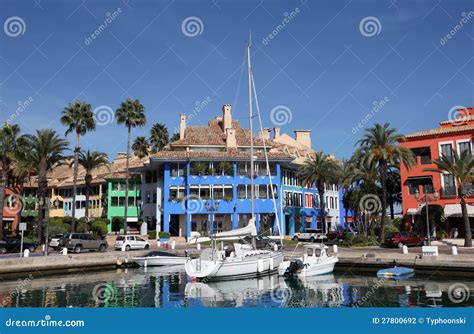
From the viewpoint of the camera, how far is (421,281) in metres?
28.0

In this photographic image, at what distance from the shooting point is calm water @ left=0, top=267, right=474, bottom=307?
21875mm

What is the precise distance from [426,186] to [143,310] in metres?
47.9

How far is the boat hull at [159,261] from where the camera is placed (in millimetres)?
38094

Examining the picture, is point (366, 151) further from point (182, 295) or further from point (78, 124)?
point (78, 124)

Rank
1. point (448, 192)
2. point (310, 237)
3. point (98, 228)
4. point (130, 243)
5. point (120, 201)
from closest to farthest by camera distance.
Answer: point (130, 243) → point (448, 192) → point (310, 237) → point (98, 228) → point (120, 201)

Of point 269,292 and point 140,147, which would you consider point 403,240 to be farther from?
point 140,147

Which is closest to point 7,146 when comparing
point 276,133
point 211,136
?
point 211,136

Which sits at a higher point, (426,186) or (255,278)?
(426,186)

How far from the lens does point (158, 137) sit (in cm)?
7669

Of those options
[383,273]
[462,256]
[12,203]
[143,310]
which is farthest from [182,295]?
[12,203]
